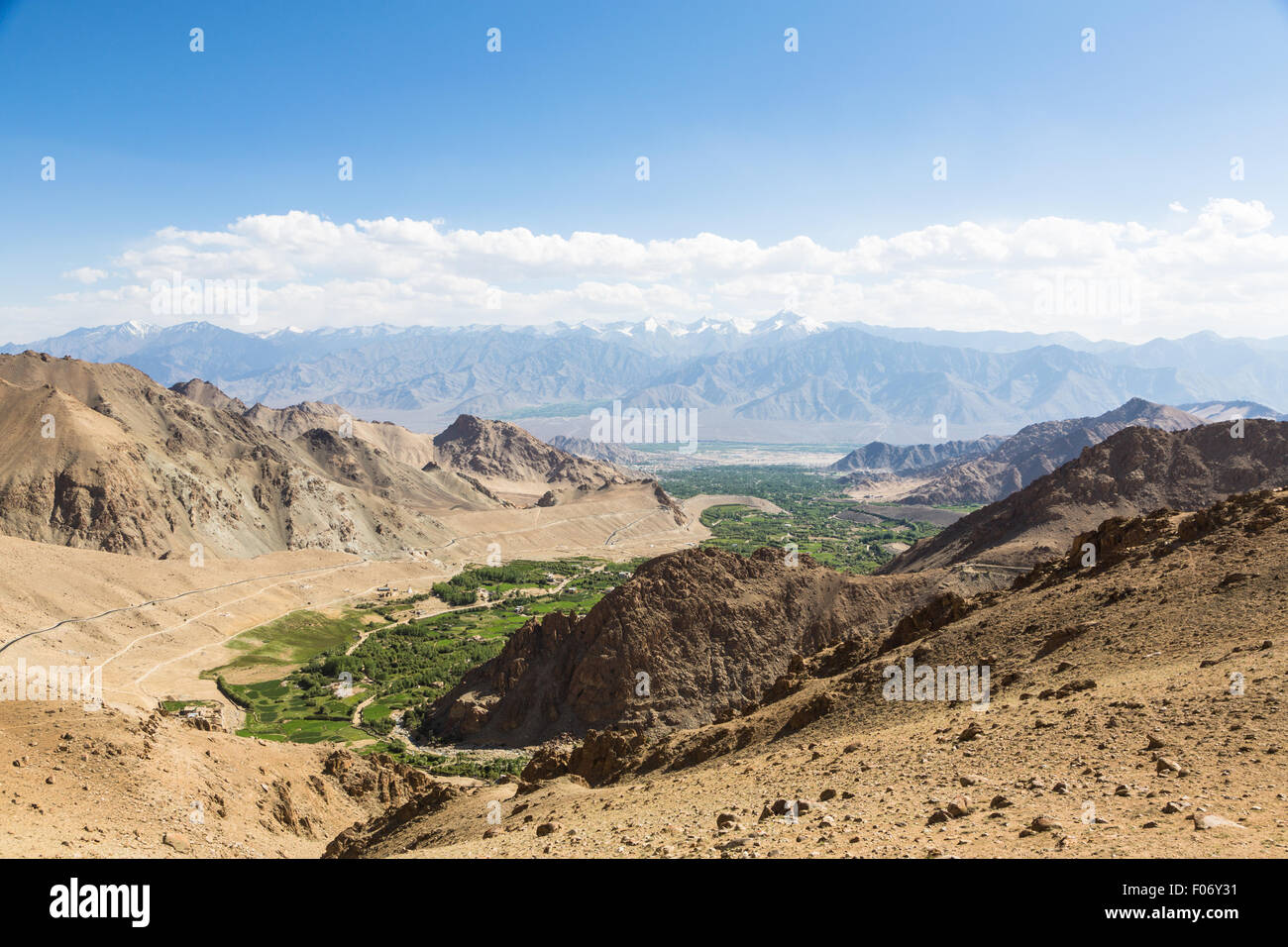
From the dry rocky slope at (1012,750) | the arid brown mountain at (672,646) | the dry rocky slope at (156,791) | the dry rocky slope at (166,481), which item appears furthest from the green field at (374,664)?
the dry rocky slope at (166,481)

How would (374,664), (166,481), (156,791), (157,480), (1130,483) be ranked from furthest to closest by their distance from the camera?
(166,481) → (157,480) → (1130,483) → (374,664) → (156,791)

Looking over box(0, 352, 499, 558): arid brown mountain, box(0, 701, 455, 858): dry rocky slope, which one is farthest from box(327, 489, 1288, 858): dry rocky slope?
box(0, 352, 499, 558): arid brown mountain

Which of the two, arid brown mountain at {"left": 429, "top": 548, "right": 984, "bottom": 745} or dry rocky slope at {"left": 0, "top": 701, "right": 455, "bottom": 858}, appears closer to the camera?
dry rocky slope at {"left": 0, "top": 701, "right": 455, "bottom": 858}

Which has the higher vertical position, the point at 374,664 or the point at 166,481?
the point at 166,481

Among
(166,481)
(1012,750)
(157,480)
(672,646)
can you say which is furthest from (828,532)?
(1012,750)

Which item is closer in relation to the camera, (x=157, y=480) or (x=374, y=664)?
(x=374, y=664)

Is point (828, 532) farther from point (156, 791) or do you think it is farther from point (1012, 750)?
point (1012, 750)

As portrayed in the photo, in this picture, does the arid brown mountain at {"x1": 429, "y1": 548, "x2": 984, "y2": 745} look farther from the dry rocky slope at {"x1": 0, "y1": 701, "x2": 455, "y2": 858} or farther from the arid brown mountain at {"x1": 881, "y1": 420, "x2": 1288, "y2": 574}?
the arid brown mountain at {"x1": 881, "y1": 420, "x2": 1288, "y2": 574}
